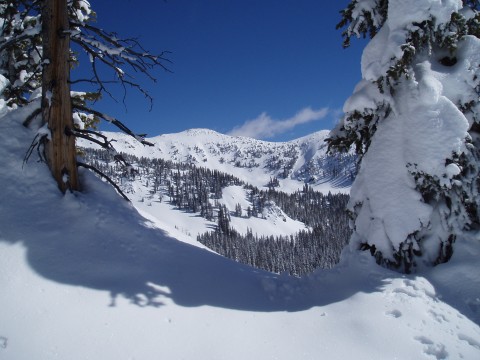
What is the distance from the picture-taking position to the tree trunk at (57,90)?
6445 mm

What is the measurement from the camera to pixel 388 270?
674 cm

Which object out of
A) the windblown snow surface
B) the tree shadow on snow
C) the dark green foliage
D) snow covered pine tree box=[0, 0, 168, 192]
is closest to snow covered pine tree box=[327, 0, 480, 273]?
the windblown snow surface

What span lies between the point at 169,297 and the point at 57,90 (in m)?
5.03

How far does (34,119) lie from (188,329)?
655 centimetres

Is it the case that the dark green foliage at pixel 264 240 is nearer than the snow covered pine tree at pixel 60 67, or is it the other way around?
the snow covered pine tree at pixel 60 67

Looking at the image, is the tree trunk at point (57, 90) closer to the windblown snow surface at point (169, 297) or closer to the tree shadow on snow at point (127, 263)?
the windblown snow surface at point (169, 297)

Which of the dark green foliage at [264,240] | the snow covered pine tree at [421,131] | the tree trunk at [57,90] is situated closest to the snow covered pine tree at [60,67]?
the tree trunk at [57,90]

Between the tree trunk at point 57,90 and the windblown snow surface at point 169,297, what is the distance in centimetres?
41

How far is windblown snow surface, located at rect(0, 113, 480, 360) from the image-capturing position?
171 inches

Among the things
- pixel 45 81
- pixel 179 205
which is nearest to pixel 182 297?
pixel 45 81

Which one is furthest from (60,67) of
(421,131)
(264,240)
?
(264,240)

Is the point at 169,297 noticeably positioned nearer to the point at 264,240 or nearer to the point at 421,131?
the point at 421,131

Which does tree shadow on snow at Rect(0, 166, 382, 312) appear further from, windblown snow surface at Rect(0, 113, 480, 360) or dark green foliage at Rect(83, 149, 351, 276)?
dark green foliage at Rect(83, 149, 351, 276)

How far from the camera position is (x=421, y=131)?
6629mm
